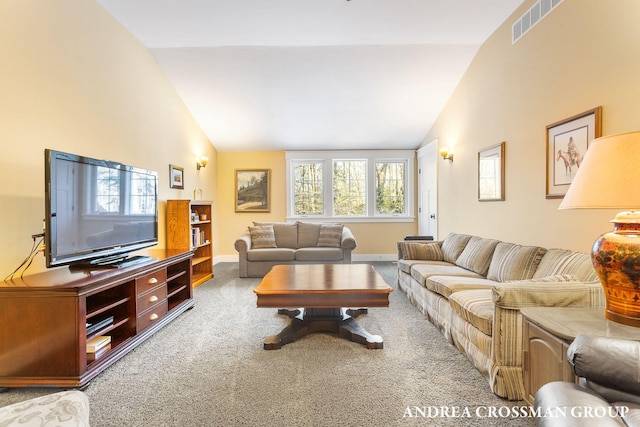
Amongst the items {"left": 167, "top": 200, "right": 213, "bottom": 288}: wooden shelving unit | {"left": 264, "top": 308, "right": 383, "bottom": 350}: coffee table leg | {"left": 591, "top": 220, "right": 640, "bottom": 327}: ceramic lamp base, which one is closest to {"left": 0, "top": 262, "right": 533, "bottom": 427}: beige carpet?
{"left": 264, "top": 308, "right": 383, "bottom": 350}: coffee table leg

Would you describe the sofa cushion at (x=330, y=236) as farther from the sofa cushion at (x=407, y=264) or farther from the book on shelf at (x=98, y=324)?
the book on shelf at (x=98, y=324)

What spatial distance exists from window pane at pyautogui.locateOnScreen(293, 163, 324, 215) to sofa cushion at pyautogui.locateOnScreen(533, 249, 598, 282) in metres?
4.51

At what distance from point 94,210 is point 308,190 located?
175 inches

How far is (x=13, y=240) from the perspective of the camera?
2297 mm

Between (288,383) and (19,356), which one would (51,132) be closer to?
(19,356)

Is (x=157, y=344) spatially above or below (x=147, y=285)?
below

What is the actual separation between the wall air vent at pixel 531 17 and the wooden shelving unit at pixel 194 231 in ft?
13.6

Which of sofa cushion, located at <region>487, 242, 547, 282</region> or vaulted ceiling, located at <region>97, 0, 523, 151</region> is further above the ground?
vaulted ceiling, located at <region>97, 0, 523, 151</region>

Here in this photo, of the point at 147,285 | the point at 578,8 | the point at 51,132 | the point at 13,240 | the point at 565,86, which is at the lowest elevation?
the point at 147,285

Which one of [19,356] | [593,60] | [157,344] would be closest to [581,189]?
[593,60]

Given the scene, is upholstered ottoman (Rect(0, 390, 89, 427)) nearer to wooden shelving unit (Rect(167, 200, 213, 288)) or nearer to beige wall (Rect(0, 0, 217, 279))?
beige wall (Rect(0, 0, 217, 279))

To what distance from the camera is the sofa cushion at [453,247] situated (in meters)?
3.82

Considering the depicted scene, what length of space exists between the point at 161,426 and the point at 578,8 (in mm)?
3872

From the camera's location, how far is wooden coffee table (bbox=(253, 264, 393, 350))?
2441mm
